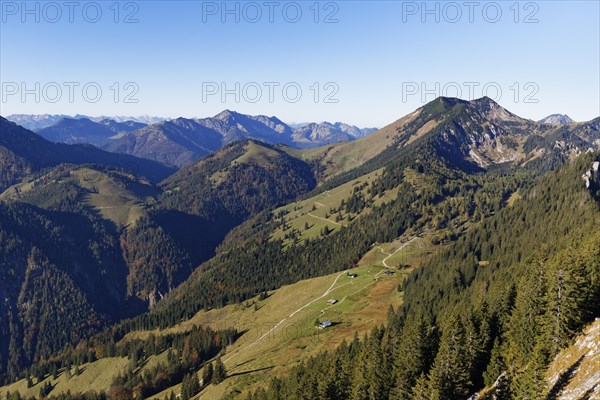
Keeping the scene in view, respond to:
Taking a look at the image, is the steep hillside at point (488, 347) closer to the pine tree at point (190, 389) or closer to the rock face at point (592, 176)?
the pine tree at point (190, 389)

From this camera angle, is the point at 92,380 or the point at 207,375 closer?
the point at 207,375

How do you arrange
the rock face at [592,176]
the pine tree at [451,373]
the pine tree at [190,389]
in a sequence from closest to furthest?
the pine tree at [451,373] < the pine tree at [190,389] < the rock face at [592,176]

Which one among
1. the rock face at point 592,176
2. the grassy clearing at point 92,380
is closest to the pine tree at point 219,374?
the grassy clearing at point 92,380

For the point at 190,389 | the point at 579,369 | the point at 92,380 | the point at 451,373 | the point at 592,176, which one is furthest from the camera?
the point at 92,380

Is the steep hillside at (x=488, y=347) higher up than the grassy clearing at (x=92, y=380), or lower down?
higher up

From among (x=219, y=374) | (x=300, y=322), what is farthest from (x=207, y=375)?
(x=300, y=322)

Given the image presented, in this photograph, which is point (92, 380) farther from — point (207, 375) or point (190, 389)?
point (190, 389)

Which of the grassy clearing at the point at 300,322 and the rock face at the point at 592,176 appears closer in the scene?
the grassy clearing at the point at 300,322

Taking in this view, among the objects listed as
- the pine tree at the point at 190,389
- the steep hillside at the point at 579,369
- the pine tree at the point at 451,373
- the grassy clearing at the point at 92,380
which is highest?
the steep hillside at the point at 579,369

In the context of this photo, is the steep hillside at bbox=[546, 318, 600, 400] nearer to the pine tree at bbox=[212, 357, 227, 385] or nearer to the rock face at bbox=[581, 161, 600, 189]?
the pine tree at bbox=[212, 357, 227, 385]

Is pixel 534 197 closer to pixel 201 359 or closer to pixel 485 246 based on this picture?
pixel 485 246

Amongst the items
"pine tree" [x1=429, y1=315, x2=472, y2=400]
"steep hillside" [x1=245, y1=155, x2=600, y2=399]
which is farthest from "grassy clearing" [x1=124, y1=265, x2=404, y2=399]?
"pine tree" [x1=429, y1=315, x2=472, y2=400]

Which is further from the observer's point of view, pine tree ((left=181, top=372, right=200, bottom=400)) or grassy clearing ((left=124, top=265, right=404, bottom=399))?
pine tree ((left=181, top=372, right=200, bottom=400))

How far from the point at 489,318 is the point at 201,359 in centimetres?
12582
